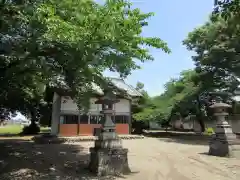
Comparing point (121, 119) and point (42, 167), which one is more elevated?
point (121, 119)

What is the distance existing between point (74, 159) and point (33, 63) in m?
5.66

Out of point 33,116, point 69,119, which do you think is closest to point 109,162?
point 69,119

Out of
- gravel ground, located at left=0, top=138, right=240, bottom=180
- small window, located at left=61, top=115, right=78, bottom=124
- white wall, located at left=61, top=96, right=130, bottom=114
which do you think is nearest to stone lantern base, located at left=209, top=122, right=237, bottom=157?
gravel ground, located at left=0, top=138, right=240, bottom=180

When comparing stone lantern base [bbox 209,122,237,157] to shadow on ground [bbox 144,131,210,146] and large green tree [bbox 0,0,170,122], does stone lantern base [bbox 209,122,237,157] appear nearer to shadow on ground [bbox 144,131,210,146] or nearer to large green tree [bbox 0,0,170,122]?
shadow on ground [bbox 144,131,210,146]

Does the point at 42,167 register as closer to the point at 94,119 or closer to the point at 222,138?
the point at 222,138

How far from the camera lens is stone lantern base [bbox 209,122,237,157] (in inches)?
488

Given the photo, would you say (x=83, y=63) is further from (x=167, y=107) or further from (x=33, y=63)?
(x=167, y=107)

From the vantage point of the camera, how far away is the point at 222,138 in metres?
12.8

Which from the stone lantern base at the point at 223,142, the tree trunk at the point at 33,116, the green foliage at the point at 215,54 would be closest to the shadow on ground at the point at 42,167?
the stone lantern base at the point at 223,142

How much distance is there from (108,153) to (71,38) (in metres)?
4.53

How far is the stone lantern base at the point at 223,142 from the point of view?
12386 mm

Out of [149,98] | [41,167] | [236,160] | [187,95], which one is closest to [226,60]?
[187,95]

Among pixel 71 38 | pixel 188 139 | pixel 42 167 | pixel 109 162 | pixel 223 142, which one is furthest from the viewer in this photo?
pixel 188 139

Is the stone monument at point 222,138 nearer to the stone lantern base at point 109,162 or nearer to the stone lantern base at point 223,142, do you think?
the stone lantern base at point 223,142
